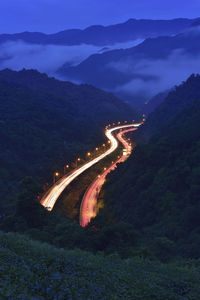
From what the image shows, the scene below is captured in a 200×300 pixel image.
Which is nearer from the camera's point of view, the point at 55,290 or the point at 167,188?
the point at 55,290

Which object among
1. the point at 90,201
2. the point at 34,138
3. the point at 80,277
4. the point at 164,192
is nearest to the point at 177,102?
the point at 34,138

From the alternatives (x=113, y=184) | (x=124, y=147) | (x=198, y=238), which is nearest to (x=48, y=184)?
(x=113, y=184)

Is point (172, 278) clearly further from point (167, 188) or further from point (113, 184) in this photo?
point (113, 184)

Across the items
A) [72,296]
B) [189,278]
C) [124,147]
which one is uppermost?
[124,147]

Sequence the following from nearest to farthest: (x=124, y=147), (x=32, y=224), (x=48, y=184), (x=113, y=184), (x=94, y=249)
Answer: (x=94, y=249), (x=32, y=224), (x=113, y=184), (x=48, y=184), (x=124, y=147)

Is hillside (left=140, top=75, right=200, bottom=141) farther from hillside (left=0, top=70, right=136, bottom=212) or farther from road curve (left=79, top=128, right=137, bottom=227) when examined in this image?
road curve (left=79, top=128, right=137, bottom=227)

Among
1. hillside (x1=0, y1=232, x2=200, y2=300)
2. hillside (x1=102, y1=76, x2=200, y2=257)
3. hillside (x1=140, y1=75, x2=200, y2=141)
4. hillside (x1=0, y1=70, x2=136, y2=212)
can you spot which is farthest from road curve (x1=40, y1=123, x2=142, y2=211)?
hillside (x1=140, y1=75, x2=200, y2=141)

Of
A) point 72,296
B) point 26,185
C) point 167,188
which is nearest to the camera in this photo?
point 72,296
